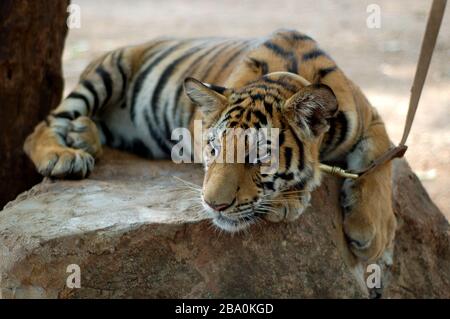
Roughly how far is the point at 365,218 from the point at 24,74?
2006 mm

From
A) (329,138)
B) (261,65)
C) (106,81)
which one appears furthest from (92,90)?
(329,138)

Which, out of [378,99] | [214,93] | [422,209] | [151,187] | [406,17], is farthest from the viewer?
[406,17]

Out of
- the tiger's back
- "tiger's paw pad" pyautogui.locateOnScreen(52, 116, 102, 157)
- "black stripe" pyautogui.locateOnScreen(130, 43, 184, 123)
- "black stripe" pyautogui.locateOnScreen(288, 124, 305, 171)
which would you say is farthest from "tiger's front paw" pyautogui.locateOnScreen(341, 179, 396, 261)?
"black stripe" pyautogui.locateOnScreen(130, 43, 184, 123)

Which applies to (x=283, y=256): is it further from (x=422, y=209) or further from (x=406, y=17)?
(x=406, y=17)

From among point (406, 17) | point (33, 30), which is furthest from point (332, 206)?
point (406, 17)

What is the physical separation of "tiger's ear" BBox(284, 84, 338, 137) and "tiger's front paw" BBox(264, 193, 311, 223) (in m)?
0.26

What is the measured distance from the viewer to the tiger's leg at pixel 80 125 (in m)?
3.69

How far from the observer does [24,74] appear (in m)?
4.16

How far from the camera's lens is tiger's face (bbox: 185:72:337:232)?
279 centimetres

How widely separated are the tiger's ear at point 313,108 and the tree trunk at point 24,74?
70.8 inches

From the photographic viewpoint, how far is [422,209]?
3949mm

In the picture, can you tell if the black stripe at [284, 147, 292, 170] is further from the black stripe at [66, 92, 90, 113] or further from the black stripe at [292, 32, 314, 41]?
the black stripe at [66, 92, 90, 113]

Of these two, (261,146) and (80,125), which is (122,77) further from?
(261,146)

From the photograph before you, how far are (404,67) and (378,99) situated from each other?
1.24 meters
